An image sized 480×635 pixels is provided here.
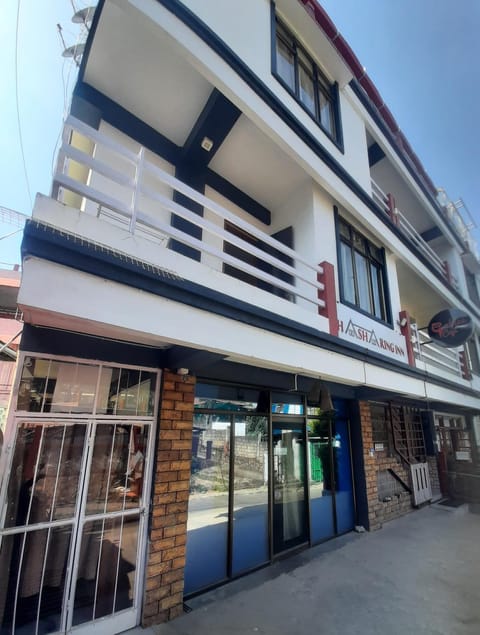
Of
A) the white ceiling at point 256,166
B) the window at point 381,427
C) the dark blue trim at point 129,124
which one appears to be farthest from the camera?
the window at point 381,427

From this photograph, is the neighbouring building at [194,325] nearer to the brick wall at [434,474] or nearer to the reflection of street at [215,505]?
the reflection of street at [215,505]

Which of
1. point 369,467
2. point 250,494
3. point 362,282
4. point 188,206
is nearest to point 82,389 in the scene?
point 188,206

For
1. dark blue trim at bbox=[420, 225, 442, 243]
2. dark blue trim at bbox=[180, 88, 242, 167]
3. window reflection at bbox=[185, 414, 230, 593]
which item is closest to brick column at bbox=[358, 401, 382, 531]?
window reflection at bbox=[185, 414, 230, 593]

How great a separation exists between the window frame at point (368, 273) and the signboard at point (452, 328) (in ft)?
8.02

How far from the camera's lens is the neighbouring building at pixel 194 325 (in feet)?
8.80

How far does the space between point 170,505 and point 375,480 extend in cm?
501

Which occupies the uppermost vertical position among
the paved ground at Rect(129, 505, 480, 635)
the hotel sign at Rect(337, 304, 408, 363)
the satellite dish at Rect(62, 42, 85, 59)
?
the satellite dish at Rect(62, 42, 85, 59)

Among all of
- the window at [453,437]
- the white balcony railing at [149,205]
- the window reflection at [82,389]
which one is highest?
the white balcony railing at [149,205]

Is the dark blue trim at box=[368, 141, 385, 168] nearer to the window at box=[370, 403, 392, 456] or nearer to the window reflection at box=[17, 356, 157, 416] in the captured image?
the window at box=[370, 403, 392, 456]

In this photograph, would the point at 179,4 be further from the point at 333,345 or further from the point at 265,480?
the point at 265,480

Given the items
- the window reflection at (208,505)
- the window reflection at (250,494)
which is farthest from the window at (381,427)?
the window reflection at (208,505)

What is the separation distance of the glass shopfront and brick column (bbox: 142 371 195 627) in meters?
0.40

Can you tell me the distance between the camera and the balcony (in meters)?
2.43

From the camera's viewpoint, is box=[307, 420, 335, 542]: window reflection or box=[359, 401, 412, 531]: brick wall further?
box=[359, 401, 412, 531]: brick wall
